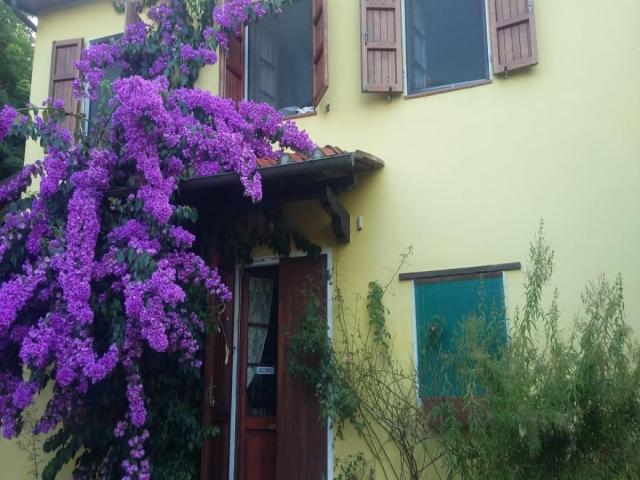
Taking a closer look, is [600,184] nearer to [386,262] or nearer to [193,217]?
[386,262]

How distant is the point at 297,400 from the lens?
21.3 feet

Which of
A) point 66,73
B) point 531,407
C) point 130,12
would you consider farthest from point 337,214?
point 66,73

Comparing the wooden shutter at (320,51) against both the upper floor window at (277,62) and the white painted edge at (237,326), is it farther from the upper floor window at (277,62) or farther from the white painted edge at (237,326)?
the white painted edge at (237,326)

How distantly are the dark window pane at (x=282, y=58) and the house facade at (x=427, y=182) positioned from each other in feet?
0.93

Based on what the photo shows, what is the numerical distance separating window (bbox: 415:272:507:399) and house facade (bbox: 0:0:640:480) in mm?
18

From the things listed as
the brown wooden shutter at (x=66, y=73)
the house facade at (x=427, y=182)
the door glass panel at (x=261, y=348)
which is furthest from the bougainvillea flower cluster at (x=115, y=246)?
the brown wooden shutter at (x=66, y=73)

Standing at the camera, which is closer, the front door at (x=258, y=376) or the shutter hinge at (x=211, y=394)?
the shutter hinge at (x=211, y=394)

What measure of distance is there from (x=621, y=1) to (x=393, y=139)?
2123 millimetres

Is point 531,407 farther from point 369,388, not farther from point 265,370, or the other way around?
point 265,370

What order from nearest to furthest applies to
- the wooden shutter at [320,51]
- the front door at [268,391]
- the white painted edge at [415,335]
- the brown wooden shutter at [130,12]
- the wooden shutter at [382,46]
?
the white painted edge at [415,335]
the front door at [268,391]
the wooden shutter at [382,46]
the wooden shutter at [320,51]
the brown wooden shutter at [130,12]

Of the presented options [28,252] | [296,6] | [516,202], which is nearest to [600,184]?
[516,202]

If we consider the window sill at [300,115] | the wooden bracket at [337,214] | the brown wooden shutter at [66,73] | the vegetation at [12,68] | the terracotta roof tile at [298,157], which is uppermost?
the vegetation at [12,68]

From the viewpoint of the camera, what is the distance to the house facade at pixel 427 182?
5.88 m

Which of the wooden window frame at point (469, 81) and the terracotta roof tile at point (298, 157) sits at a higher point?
the wooden window frame at point (469, 81)
